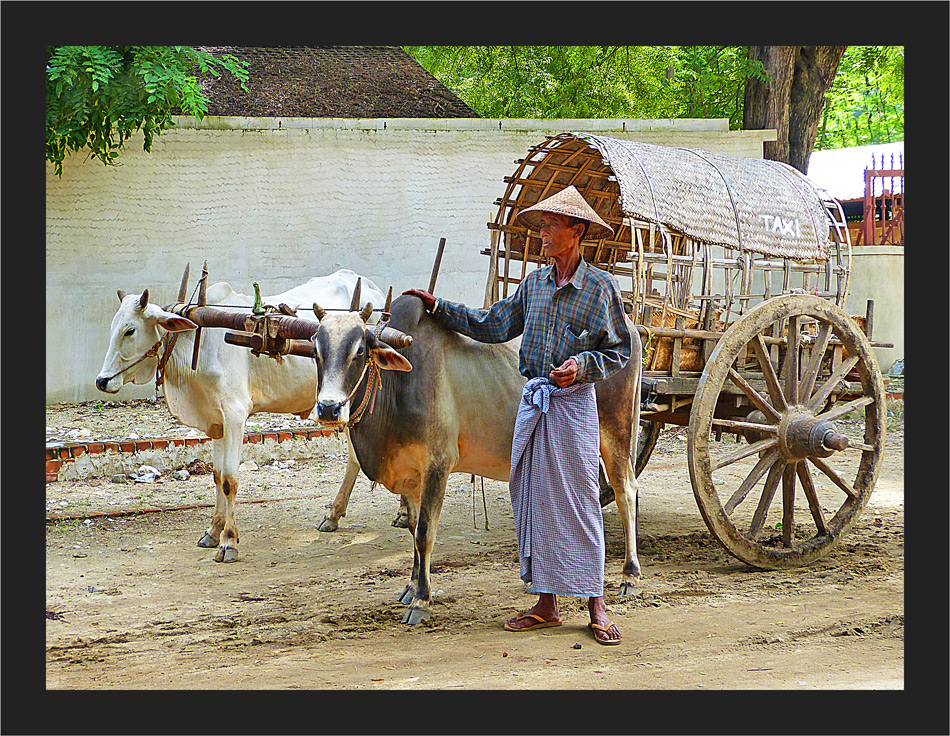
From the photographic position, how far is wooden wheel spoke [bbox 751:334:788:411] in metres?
5.29

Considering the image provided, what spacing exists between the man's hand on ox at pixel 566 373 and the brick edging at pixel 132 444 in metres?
4.39

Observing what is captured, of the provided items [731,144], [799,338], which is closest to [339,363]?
[799,338]

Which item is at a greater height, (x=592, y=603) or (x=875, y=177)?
(x=875, y=177)

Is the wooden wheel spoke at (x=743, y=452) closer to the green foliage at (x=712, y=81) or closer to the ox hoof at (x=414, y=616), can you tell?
the ox hoof at (x=414, y=616)

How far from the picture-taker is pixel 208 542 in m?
6.08

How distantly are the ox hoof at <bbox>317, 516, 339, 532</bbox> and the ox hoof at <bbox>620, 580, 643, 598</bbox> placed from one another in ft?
8.00

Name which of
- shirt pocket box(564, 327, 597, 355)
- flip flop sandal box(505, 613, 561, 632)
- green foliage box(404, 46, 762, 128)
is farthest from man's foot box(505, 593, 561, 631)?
green foliage box(404, 46, 762, 128)

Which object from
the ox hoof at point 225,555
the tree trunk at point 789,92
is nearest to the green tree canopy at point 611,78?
the tree trunk at point 789,92

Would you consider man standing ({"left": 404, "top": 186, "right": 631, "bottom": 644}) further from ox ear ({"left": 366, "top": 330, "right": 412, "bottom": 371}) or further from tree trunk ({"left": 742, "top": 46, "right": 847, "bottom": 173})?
tree trunk ({"left": 742, "top": 46, "right": 847, "bottom": 173})

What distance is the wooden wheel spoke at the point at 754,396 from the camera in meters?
5.21

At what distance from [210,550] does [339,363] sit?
2.58 m

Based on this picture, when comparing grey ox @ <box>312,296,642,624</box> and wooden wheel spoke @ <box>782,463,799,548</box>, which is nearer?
grey ox @ <box>312,296,642,624</box>

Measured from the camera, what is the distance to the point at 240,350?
19.6 ft

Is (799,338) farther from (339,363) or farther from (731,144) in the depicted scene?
(731,144)
